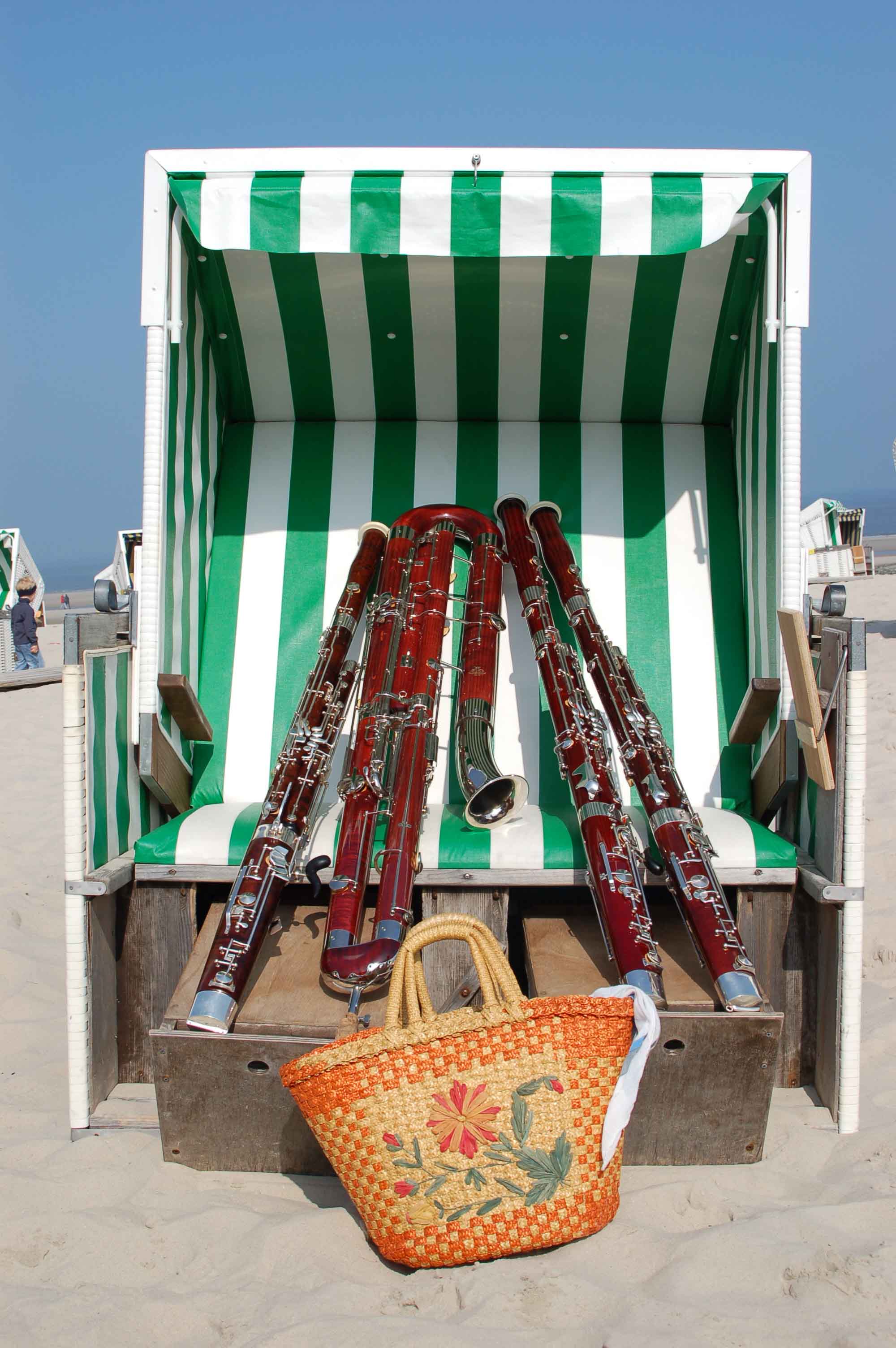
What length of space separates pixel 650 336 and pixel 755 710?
1.71 meters

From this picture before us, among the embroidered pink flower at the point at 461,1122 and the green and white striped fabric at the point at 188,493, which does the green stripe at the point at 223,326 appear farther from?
the embroidered pink flower at the point at 461,1122

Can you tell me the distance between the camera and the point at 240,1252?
7.82 feet

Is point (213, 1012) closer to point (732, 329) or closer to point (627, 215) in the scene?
point (627, 215)

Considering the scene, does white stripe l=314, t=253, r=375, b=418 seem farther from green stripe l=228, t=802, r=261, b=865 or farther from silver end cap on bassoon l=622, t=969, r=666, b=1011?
silver end cap on bassoon l=622, t=969, r=666, b=1011

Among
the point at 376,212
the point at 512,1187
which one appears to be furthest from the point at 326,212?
the point at 512,1187

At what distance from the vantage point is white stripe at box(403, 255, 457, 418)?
4.20 meters

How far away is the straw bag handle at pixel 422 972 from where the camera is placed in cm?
236

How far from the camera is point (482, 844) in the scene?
10.5ft

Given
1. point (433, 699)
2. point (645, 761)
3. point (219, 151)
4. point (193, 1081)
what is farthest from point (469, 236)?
point (193, 1081)

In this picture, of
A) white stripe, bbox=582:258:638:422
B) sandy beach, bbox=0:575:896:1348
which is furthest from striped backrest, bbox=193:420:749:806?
sandy beach, bbox=0:575:896:1348

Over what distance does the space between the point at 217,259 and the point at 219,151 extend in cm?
59

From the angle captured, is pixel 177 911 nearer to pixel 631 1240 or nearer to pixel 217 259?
pixel 631 1240

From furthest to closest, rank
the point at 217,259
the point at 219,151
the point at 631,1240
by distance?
the point at 217,259 < the point at 219,151 < the point at 631,1240

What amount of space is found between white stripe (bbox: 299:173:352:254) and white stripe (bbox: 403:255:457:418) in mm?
660
